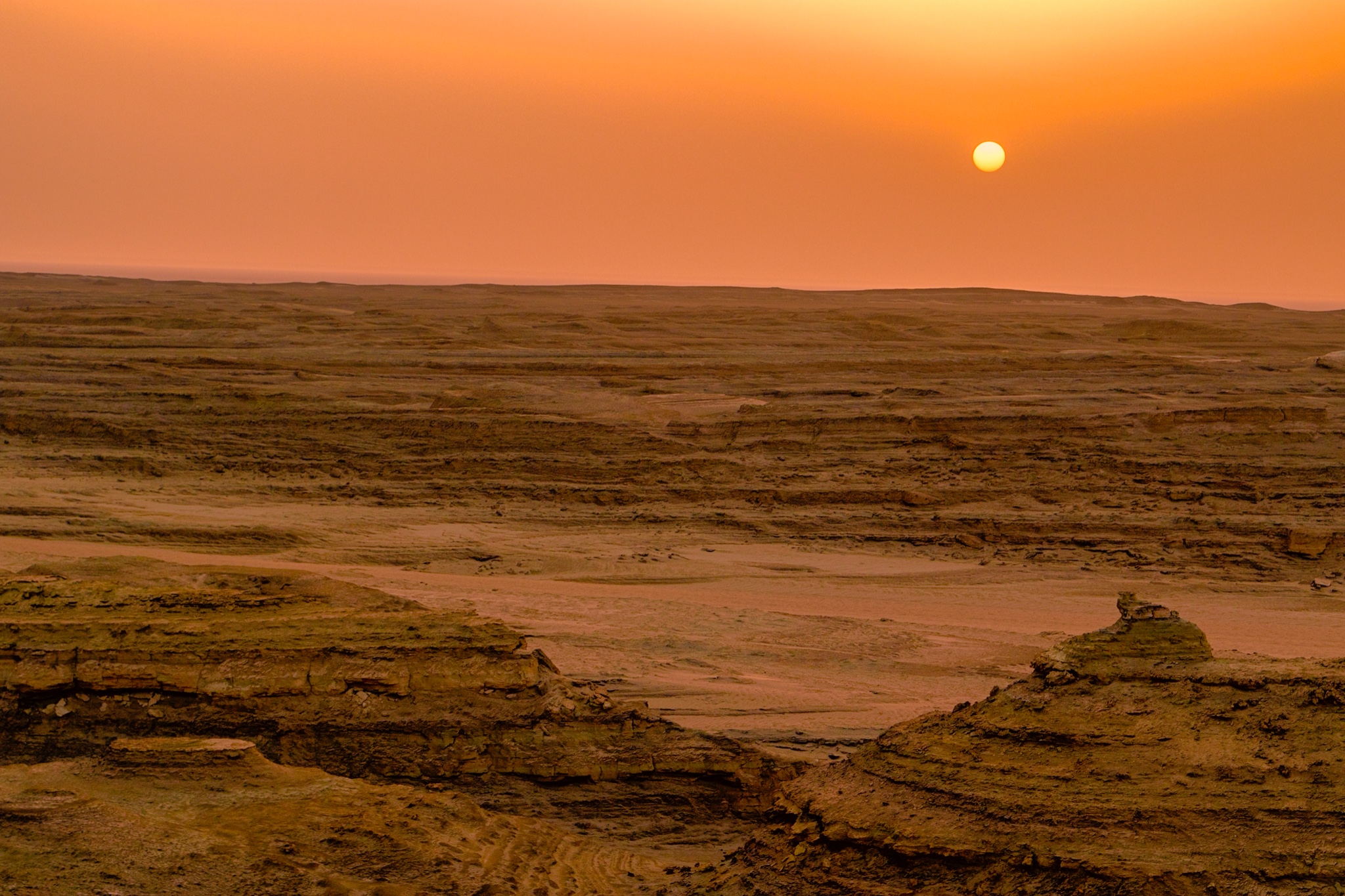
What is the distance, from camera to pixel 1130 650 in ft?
15.6

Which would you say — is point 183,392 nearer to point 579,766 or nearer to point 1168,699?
point 579,766

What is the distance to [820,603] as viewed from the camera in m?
12.1

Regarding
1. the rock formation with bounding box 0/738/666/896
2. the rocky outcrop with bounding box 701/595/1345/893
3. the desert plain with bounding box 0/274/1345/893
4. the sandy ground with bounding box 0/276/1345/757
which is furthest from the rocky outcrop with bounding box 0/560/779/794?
the sandy ground with bounding box 0/276/1345/757

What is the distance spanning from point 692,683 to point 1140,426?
11580mm

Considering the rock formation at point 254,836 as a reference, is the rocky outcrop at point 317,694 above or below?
above

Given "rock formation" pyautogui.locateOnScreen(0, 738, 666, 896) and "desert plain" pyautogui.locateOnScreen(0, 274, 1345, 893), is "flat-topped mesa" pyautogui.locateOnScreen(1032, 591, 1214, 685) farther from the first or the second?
"rock formation" pyautogui.locateOnScreen(0, 738, 666, 896)

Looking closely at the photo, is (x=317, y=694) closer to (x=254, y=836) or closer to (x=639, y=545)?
(x=254, y=836)

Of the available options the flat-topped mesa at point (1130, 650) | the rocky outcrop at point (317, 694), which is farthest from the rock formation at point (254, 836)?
the flat-topped mesa at point (1130, 650)

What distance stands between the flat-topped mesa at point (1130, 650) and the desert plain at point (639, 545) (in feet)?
0.09

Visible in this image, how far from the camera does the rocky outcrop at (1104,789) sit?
4.09m

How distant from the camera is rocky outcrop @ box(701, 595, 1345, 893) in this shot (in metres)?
4.09

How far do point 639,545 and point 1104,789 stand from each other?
404 inches

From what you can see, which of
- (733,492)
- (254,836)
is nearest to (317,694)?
(254,836)

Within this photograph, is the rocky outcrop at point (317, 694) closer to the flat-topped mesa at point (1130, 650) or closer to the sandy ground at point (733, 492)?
the sandy ground at point (733, 492)
